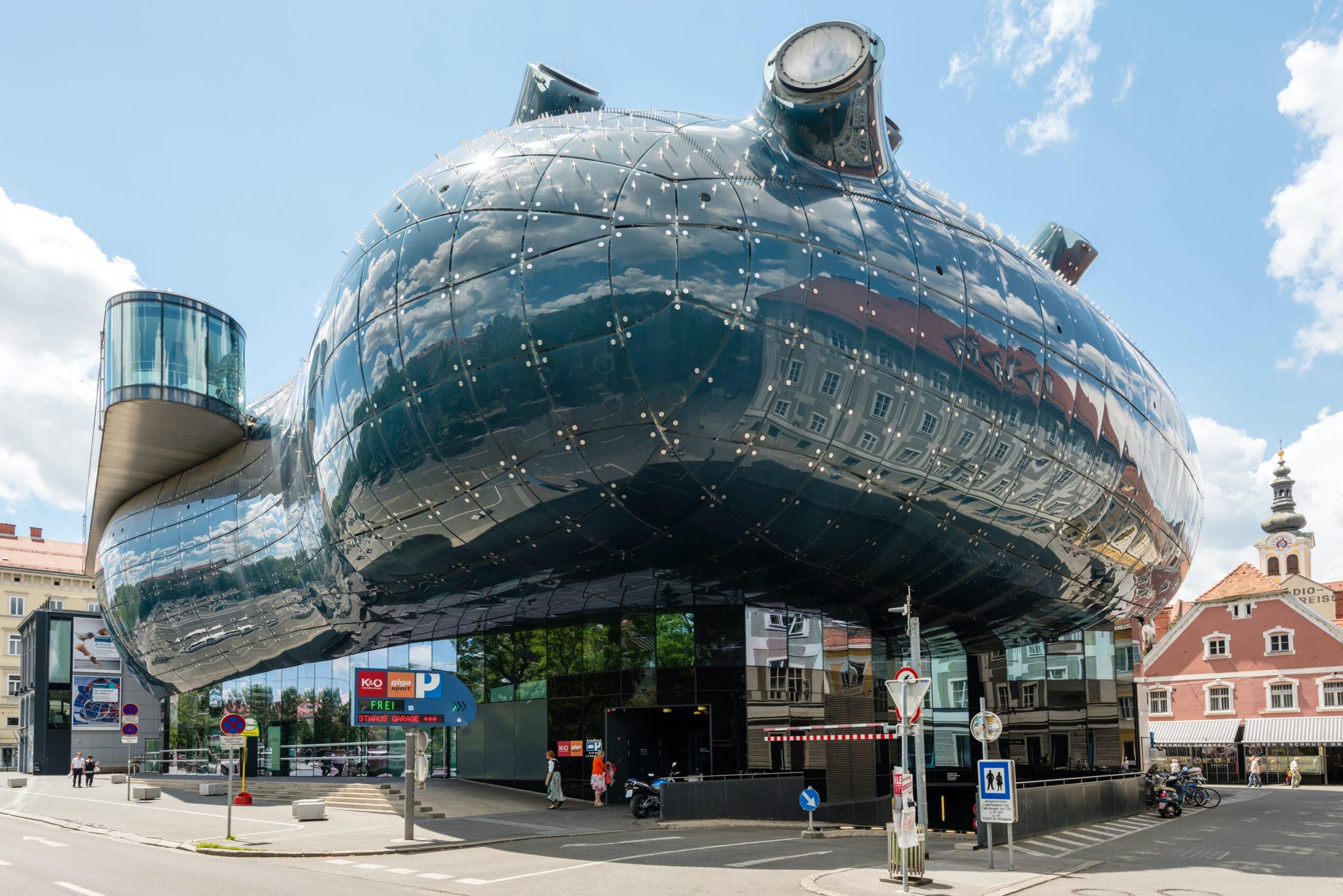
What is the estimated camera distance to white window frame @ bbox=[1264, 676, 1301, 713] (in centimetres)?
5197

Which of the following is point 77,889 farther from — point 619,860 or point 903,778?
point 903,778

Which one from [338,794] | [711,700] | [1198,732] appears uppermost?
[711,700]

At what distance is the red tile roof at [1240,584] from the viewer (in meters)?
58.0

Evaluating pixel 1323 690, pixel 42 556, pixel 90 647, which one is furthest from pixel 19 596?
pixel 1323 690

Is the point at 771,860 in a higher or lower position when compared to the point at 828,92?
lower

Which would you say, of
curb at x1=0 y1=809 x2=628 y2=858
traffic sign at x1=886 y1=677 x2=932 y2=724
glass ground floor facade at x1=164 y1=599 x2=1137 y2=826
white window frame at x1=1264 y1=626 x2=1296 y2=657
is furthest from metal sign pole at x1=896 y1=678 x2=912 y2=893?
white window frame at x1=1264 y1=626 x2=1296 y2=657

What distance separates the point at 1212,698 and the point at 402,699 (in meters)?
50.7

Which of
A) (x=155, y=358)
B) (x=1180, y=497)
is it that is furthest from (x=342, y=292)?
(x=1180, y=497)

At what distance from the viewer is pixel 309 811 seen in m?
22.4

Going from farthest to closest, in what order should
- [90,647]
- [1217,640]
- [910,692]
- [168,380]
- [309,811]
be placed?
[1217,640], [90,647], [168,380], [309,811], [910,692]

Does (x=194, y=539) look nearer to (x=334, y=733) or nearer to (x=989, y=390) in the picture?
(x=334, y=733)

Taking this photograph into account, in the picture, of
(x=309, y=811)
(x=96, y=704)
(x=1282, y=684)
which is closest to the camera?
(x=309, y=811)

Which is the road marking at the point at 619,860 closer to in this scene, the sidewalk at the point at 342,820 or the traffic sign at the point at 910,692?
the sidewalk at the point at 342,820

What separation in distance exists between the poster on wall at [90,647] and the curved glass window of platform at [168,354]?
29552 mm
